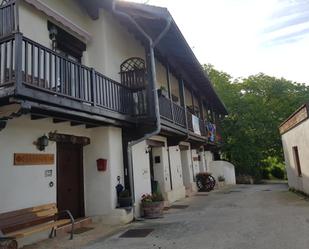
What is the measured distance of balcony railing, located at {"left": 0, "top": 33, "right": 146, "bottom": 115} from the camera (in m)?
5.54

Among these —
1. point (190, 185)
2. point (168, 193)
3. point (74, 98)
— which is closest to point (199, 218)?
point (168, 193)

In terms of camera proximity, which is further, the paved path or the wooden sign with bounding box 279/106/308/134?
the wooden sign with bounding box 279/106/308/134

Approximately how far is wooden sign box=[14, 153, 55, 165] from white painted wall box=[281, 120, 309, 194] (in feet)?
28.6

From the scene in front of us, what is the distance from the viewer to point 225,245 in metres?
5.93

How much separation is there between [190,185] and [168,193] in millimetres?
4315

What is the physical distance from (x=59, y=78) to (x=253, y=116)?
23.0 metres

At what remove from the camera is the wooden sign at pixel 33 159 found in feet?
22.5

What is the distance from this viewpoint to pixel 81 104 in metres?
7.18

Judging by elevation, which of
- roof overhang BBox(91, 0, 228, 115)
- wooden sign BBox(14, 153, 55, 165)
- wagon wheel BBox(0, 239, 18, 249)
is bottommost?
wagon wheel BBox(0, 239, 18, 249)

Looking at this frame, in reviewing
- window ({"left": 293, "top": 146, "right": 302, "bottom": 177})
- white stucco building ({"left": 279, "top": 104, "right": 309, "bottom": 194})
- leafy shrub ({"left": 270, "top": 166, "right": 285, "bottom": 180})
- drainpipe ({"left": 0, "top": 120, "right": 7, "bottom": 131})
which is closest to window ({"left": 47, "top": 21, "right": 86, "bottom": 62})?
drainpipe ({"left": 0, "top": 120, "right": 7, "bottom": 131})

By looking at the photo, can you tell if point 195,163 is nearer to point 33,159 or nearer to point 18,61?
point 33,159

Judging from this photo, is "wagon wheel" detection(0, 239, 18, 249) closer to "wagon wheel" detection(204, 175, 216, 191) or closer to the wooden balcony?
the wooden balcony

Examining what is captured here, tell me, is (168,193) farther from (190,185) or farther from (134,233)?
(134,233)

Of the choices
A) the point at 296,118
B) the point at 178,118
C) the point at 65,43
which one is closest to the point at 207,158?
the point at 296,118
